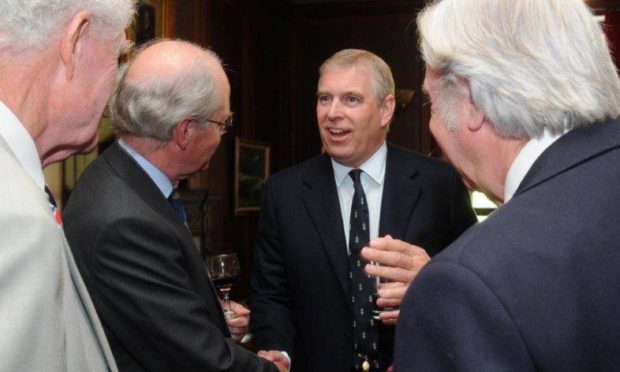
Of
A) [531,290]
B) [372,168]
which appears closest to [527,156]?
[531,290]

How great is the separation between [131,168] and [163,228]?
0.29 metres

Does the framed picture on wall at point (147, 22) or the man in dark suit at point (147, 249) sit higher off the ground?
the framed picture on wall at point (147, 22)

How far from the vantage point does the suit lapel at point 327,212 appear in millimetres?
2746

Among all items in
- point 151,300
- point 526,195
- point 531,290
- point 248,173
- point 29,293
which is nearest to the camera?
point 29,293

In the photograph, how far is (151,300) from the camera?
1763mm

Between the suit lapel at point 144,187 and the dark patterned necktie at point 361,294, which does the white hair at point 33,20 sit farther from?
the dark patterned necktie at point 361,294

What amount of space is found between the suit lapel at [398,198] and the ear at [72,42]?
1675 mm

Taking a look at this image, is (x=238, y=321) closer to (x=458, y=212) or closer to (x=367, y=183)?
(x=367, y=183)

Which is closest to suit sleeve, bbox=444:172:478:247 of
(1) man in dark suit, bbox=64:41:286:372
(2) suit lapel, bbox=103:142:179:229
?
(1) man in dark suit, bbox=64:41:286:372

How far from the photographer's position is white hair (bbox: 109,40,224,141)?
2.10 metres

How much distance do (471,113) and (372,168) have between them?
1.64 meters

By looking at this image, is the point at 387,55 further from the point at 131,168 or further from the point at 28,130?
the point at 28,130

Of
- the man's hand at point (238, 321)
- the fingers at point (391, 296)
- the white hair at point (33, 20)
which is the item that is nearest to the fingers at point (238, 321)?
the man's hand at point (238, 321)

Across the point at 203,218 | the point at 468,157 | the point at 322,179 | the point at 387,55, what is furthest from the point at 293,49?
the point at 468,157
